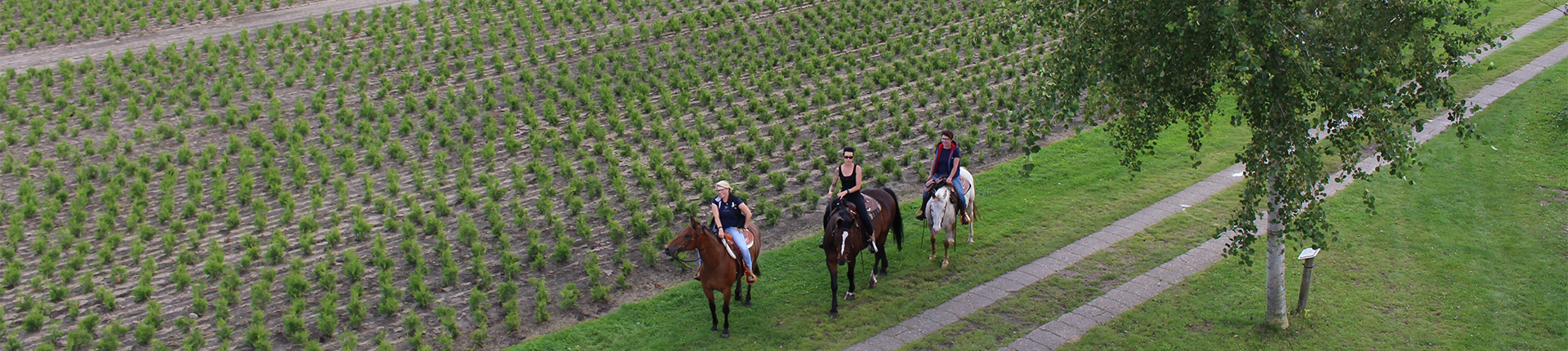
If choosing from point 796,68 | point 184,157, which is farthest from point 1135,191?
point 184,157

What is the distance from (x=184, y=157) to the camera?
18.3 metres

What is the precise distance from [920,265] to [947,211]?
0.86 metres

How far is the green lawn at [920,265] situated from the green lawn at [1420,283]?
215cm

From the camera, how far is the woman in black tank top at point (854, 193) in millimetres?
13203

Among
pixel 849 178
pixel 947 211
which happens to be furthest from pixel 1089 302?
pixel 849 178

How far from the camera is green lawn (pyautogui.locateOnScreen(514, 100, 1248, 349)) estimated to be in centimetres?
1265

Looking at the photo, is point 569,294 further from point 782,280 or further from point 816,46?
point 816,46

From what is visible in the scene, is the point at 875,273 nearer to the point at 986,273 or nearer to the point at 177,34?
the point at 986,273

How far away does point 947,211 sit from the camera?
14.1m

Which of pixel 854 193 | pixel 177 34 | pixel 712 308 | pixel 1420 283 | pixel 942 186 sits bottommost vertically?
pixel 177 34

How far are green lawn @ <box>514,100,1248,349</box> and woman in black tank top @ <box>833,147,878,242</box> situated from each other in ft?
3.04

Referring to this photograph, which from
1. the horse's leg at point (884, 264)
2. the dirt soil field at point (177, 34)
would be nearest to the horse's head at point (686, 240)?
the horse's leg at point (884, 264)

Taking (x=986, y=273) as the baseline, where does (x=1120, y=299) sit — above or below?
above

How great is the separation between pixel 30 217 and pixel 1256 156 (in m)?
16.5
